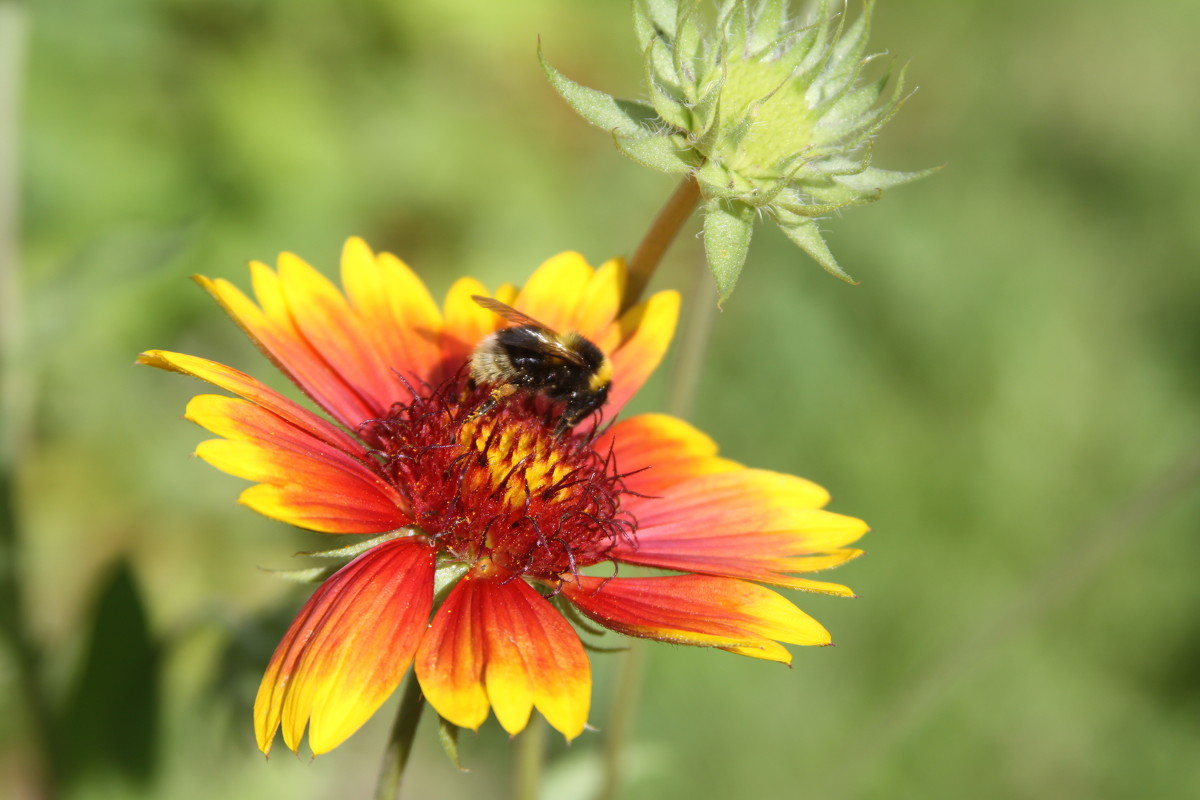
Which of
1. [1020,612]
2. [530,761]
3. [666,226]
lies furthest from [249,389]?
[1020,612]

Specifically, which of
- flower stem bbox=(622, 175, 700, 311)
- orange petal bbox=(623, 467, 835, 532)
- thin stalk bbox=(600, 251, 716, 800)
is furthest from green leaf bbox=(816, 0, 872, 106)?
orange petal bbox=(623, 467, 835, 532)

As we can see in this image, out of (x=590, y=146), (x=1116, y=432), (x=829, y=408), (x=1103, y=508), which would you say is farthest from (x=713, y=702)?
(x=590, y=146)

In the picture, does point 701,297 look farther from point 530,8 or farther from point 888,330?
point 530,8

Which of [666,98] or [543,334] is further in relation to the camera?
[543,334]

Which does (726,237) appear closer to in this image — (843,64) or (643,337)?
(843,64)

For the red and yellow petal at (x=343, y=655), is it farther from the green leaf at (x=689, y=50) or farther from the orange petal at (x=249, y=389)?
the green leaf at (x=689, y=50)

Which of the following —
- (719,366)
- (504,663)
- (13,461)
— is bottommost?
(13,461)
